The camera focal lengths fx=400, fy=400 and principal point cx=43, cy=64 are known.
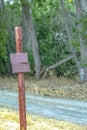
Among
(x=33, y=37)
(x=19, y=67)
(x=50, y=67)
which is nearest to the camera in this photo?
(x=19, y=67)

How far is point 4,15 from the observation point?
23.2m

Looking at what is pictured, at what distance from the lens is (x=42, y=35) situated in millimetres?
25031

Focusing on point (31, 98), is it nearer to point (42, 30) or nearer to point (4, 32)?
point (4, 32)

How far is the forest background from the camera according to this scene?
22.5m

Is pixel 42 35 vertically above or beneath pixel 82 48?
above

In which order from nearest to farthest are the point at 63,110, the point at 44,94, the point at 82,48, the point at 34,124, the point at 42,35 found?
the point at 34,124, the point at 63,110, the point at 44,94, the point at 82,48, the point at 42,35

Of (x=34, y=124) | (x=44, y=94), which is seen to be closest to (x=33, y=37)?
(x=44, y=94)

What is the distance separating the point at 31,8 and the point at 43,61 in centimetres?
327

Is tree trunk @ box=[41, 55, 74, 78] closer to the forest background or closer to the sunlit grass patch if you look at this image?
the forest background

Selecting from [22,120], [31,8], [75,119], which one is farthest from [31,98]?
[31,8]

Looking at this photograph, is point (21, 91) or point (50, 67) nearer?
point (21, 91)

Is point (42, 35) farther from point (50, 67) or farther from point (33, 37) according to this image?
point (50, 67)

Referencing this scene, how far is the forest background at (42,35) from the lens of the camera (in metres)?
22.5

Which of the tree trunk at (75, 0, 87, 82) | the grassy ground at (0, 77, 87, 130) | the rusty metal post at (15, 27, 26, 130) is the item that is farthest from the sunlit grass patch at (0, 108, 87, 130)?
the tree trunk at (75, 0, 87, 82)
